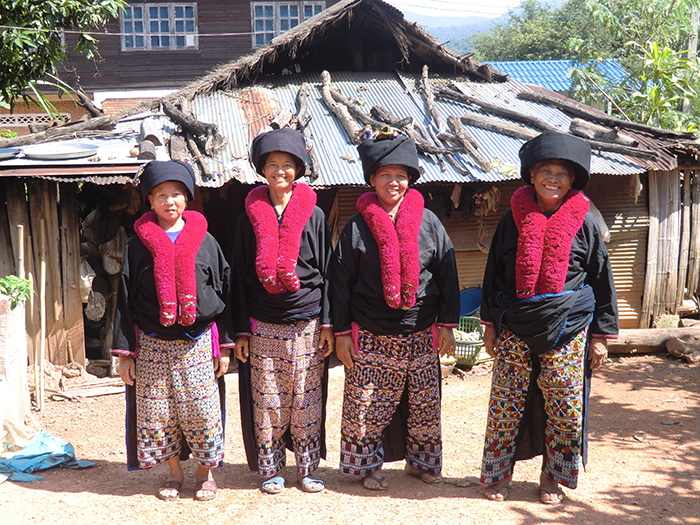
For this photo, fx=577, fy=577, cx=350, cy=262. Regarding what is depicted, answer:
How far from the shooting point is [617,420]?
4.85 meters

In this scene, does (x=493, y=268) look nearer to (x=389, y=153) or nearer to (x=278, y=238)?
(x=389, y=153)

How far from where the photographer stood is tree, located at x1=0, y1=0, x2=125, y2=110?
501cm

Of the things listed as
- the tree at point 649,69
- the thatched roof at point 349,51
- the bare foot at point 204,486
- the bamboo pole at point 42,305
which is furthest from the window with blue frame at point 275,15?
the bare foot at point 204,486

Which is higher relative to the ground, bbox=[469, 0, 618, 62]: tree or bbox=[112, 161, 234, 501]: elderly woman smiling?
bbox=[469, 0, 618, 62]: tree

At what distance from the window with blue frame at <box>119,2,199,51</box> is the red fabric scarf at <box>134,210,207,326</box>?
43.5 ft

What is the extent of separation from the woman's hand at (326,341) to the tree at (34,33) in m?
3.81

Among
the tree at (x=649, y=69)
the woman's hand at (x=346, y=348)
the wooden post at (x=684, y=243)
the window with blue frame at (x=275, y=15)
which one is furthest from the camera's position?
the window with blue frame at (x=275, y=15)

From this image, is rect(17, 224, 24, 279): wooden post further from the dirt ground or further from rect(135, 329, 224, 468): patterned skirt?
rect(135, 329, 224, 468): patterned skirt

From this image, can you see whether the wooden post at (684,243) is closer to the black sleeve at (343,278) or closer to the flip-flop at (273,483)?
the black sleeve at (343,278)

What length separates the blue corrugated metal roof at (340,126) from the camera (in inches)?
226

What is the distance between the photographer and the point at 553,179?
9.69 feet

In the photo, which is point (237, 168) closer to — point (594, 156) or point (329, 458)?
point (329, 458)

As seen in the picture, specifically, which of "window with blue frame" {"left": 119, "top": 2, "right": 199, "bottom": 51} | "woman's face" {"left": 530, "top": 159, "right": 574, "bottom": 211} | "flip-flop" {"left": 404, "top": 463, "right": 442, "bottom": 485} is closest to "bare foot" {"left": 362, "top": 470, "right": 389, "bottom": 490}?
"flip-flop" {"left": 404, "top": 463, "right": 442, "bottom": 485}

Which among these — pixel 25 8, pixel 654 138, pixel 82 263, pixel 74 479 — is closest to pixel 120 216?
pixel 82 263
